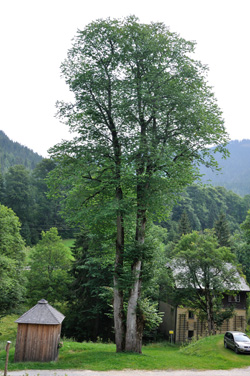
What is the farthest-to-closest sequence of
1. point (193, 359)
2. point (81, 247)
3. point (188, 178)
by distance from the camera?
1. point (81, 247)
2. point (193, 359)
3. point (188, 178)

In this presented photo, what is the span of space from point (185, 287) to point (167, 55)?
72.1 ft

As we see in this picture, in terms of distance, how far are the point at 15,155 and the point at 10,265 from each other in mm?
156438

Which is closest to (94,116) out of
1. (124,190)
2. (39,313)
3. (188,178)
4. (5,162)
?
(124,190)

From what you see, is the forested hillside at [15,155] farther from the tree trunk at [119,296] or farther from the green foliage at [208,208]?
the tree trunk at [119,296]

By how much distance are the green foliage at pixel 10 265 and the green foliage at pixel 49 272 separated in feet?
8.58

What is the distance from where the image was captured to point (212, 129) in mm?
17109

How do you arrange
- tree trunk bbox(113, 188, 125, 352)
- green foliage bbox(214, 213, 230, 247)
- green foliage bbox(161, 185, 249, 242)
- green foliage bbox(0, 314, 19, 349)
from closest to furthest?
tree trunk bbox(113, 188, 125, 352) < green foliage bbox(0, 314, 19, 349) < green foliage bbox(214, 213, 230, 247) < green foliage bbox(161, 185, 249, 242)

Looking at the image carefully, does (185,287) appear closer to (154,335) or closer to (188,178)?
(154,335)

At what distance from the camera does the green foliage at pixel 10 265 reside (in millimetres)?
29837

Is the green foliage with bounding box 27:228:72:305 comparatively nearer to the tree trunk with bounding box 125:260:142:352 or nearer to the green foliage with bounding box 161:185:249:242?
the tree trunk with bounding box 125:260:142:352

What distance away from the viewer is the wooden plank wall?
16.0m

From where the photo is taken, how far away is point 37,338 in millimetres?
16188

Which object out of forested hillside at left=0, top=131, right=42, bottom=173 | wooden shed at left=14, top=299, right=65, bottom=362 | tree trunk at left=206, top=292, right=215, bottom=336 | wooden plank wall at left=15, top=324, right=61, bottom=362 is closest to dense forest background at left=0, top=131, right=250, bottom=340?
wooden shed at left=14, top=299, right=65, bottom=362

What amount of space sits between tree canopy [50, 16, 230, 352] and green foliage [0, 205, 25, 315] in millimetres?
15639
